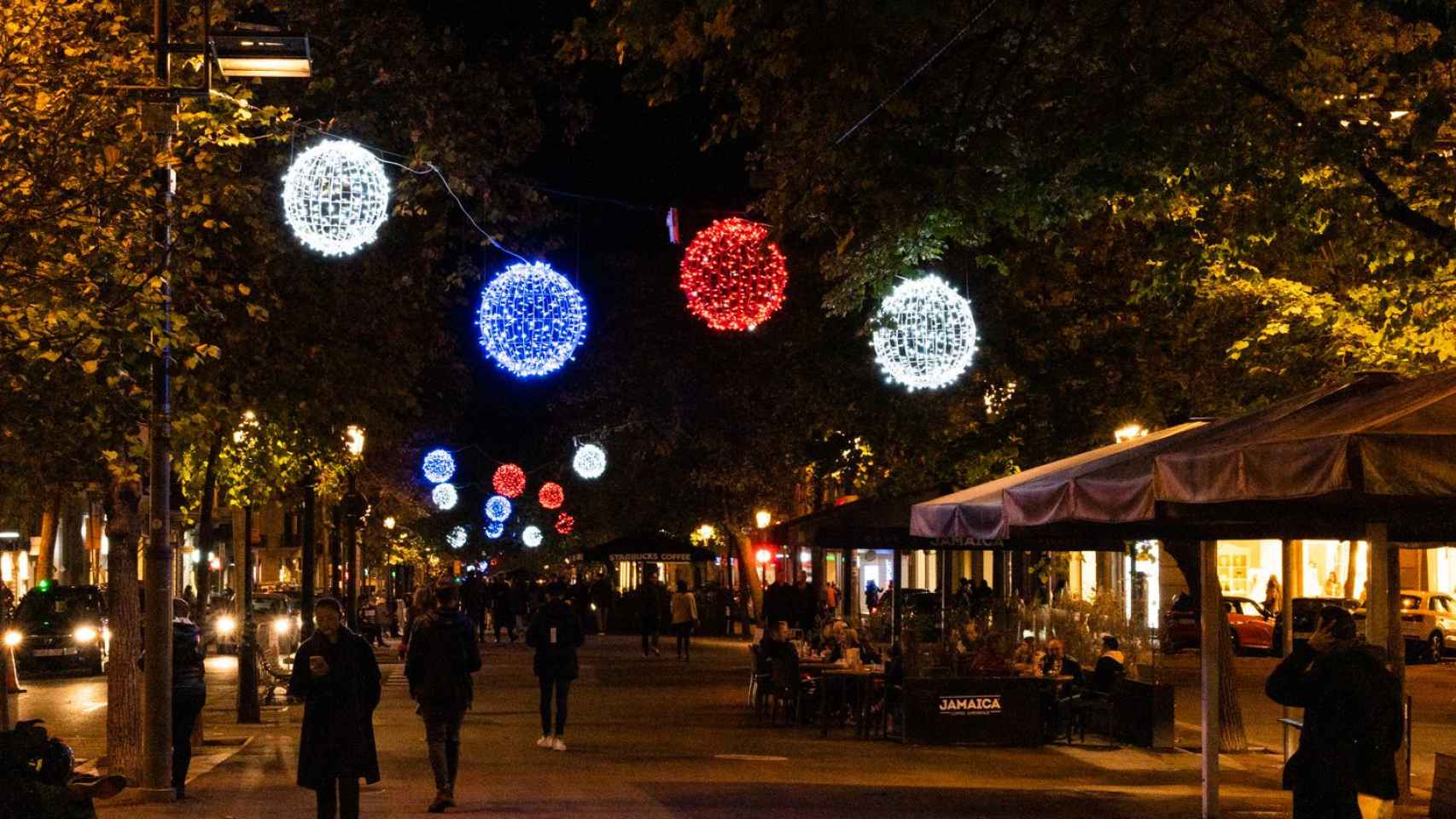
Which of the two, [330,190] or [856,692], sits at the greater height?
[330,190]

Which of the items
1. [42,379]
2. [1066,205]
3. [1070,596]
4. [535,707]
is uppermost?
[1066,205]

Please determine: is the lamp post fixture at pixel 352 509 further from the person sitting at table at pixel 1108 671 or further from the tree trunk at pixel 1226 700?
the tree trunk at pixel 1226 700

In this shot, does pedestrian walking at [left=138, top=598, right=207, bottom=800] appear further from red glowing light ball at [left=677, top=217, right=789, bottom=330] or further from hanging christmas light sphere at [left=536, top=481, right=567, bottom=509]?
hanging christmas light sphere at [left=536, top=481, right=567, bottom=509]

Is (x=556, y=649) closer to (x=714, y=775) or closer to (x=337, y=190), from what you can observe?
(x=714, y=775)

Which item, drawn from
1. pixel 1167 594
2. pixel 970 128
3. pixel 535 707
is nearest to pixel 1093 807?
pixel 970 128

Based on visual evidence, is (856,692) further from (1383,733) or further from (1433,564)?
(1433,564)

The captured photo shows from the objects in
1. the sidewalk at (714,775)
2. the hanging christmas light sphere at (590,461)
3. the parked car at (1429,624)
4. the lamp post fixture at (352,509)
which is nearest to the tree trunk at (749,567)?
the hanging christmas light sphere at (590,461)

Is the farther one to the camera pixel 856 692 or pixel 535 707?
pixel 535 707

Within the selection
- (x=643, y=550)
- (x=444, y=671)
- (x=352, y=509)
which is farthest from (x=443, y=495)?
(x=444, y=671)

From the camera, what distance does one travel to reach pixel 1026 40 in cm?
1257

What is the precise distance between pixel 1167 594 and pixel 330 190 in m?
40.6

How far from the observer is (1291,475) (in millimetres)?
9688

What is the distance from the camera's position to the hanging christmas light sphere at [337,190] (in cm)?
1392

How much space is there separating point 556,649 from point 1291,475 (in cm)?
1082
